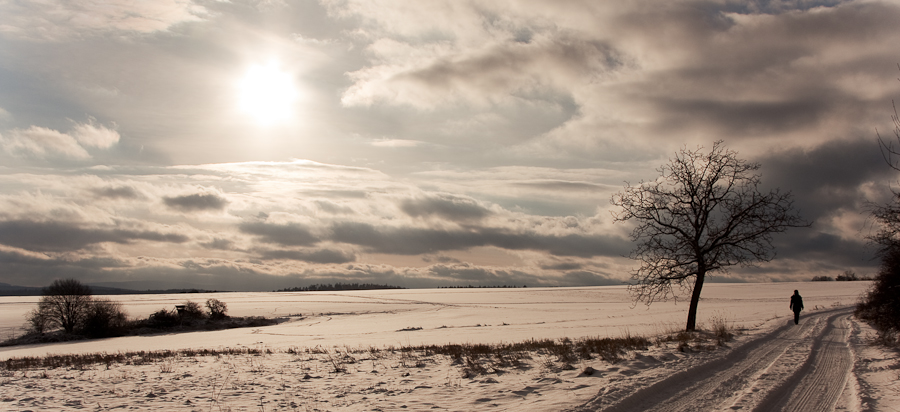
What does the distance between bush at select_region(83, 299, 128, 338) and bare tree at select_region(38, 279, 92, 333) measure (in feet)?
3.42

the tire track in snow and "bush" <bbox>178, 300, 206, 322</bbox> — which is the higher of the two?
the tire track in snow

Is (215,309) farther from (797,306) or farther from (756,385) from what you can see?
(756,385)

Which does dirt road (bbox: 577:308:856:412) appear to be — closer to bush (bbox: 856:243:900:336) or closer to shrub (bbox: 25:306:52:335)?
bush (bbox: 856:243:900:336)

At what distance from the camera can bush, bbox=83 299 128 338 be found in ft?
160

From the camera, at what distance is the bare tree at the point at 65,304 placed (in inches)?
1945

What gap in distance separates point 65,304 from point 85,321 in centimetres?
337

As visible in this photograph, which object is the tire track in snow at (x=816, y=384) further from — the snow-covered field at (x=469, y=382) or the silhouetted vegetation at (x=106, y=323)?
the silhouetted vegetation at (x=106, y=323)

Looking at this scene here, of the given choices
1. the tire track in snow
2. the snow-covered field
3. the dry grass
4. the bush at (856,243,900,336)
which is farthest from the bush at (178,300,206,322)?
the bush at (856,243,900,336)

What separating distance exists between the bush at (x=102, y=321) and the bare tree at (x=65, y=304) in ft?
3.42

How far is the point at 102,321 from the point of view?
4916 cm

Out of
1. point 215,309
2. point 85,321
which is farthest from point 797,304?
point 85,321

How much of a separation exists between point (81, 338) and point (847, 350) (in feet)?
195

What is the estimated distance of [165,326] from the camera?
169 ft

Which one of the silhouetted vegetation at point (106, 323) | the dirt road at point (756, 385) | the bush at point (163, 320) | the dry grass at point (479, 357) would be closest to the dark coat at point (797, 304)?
the dirt road at point (756, 385)
